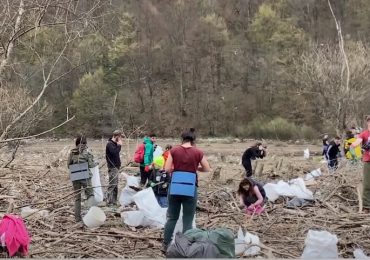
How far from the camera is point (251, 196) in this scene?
298 inches

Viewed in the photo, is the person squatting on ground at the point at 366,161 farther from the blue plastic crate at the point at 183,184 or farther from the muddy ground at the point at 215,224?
the blue plastic crate at the point at 183,184

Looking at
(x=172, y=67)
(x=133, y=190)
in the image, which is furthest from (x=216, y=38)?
(x=133, y=190)

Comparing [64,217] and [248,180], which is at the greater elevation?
[248,180]

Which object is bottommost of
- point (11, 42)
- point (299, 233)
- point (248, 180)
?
point (299, 233)

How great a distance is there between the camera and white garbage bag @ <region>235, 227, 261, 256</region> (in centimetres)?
562

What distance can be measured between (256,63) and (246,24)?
929 centimetres

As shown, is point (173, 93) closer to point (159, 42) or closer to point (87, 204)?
point (159, 42)

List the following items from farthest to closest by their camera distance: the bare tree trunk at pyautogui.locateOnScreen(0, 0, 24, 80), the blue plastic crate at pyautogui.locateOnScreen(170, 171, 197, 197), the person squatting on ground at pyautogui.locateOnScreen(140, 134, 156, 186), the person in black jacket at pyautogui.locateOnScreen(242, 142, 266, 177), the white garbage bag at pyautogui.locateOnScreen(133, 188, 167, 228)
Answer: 1. the person in black jacket at pyautogui.locateOnScreen(242, 142, 266, 177)
2. the person squatting on ground at pyautogui.locateOnScreen(140, 134, 156, 186)
3. the white garbage bag at pyautogui.locateOnScreen(133, 188, 167, 228)
4. the blue plastic crate at pyautogui.locateOnScreen(170, 171, 197, 197)
5. the bare tree trunk at pyautogui.locateOnScreen(0, 0, 24, 80)

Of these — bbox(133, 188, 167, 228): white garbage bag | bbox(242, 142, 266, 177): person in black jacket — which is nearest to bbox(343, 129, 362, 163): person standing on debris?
bbox(242, 142, 266, 177): person in black jacket

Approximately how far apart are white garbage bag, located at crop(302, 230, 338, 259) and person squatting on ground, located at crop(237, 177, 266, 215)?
210cm

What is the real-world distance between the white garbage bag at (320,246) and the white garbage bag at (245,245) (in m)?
0.59

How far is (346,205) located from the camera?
8664 millimetres

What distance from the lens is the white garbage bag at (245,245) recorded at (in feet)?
18.5

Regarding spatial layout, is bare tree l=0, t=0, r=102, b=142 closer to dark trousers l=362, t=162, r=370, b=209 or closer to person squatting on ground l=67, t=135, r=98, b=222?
person squatting on ground l=67, t=135, r=98, b=222
